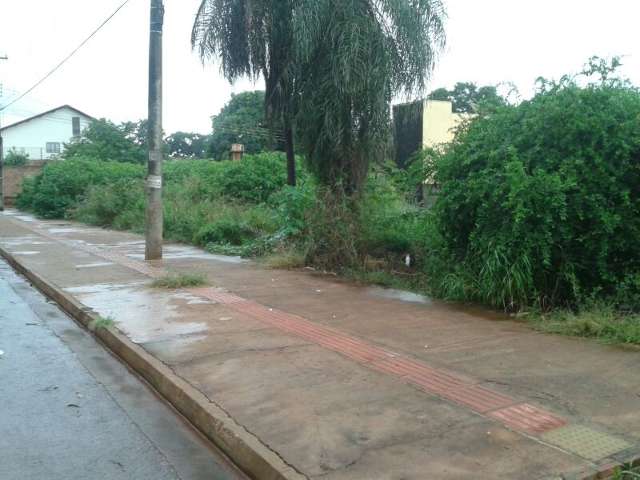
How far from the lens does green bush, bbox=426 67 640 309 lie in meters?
7.72

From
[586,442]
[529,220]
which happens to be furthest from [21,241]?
[586,442]

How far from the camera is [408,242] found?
11.6 metres

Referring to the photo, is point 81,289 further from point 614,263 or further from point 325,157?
point 614,263

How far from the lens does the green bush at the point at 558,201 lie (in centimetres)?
772

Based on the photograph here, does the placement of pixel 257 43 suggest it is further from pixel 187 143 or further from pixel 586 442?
pixel 187 143

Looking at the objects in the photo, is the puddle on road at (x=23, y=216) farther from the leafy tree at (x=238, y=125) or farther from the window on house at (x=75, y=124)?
the window on house at (x=75, y=124)

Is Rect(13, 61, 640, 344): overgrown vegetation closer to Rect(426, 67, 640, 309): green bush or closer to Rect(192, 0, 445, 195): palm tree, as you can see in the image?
Rect(426, 67, 640, 309): green bush

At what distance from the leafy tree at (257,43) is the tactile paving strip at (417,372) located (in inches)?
212

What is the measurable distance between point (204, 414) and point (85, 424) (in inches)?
→ 36.7

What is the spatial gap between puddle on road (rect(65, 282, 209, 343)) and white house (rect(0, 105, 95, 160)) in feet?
220

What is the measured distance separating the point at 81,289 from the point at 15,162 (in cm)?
4569

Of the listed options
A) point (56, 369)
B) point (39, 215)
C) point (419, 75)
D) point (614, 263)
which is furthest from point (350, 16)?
point (39, 215)

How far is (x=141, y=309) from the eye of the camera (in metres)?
8.61

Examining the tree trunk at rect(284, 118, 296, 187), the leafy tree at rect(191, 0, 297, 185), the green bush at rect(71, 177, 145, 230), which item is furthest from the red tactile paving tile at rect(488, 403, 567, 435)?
the green bush at rect(71, 177, 145, 230)
